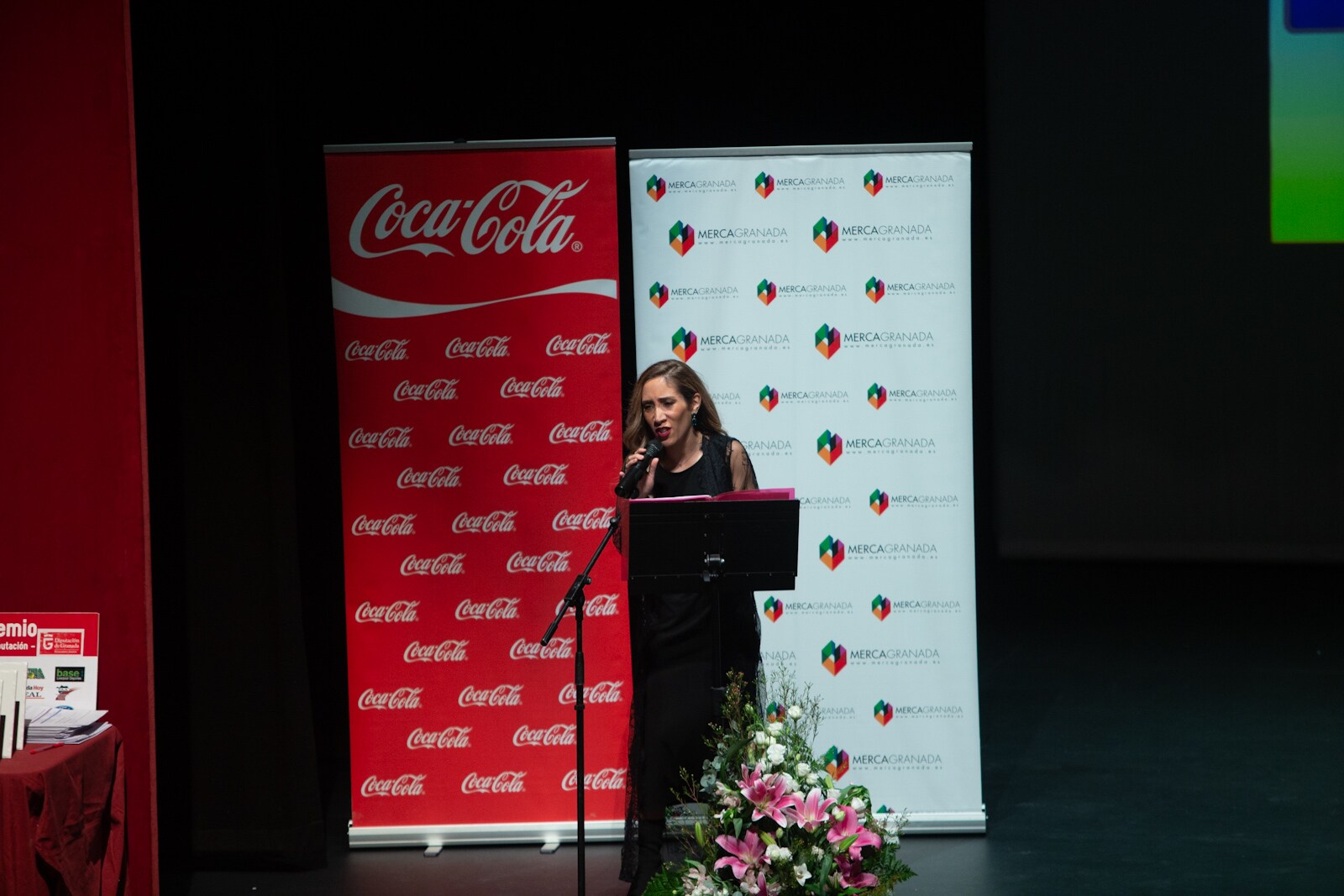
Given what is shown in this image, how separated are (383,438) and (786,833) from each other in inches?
89.8

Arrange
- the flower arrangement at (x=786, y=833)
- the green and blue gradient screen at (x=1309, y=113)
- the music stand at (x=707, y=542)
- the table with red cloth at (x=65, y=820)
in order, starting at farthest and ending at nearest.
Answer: the green and blue gradient screen at (x=1309, y=113), the music stand at (x=707, y=542), the table with red cloth at (x=65, y=820), the flower arrangement at (x=786, y=833)

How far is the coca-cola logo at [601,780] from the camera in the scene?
4316 millimetres

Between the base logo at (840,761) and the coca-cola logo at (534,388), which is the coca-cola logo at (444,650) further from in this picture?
the base logo at (840,761)

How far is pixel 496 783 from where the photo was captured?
4.32 meters

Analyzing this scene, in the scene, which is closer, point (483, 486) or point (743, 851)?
point (743, 851)

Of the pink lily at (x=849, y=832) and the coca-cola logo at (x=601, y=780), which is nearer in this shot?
the pink lily at (x=849, y=832)

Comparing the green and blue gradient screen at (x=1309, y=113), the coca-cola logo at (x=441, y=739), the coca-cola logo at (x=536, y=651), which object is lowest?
the coca-cola logo at (x=441, y=739)

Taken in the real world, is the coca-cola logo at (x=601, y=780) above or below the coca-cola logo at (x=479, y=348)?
below

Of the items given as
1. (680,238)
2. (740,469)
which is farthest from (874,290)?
(740,469)

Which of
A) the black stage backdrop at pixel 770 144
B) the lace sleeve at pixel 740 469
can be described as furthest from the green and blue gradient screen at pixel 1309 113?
the lace sleeve at pixel 740 469

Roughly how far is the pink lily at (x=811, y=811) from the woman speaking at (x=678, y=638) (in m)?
0.99

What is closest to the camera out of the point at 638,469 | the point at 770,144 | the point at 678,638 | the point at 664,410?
the point at 638,469

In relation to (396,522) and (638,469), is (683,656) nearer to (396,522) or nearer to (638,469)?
(638,469)

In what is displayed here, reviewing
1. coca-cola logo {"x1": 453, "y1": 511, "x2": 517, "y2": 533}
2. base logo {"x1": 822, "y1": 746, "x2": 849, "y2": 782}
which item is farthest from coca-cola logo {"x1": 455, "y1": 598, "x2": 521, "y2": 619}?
base logo {"x1": 822, "y1": 746, "x2": 849, "y2": 782}
